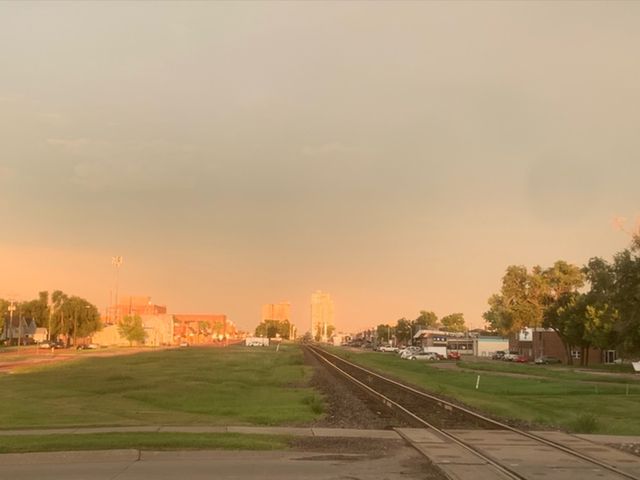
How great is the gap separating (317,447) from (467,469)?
3904 millimetres

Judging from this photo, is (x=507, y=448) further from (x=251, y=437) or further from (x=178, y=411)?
(x=178, y=411)

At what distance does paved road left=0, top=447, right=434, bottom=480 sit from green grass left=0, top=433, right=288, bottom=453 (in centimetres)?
62

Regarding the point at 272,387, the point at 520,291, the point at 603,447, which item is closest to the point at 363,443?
the point at 603,447

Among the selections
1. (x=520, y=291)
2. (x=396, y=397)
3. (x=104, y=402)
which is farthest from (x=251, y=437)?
(x=520, y=291)

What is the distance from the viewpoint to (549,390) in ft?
135

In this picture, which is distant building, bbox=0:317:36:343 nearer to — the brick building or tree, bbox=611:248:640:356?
the brick building

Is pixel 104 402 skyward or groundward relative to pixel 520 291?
groundward

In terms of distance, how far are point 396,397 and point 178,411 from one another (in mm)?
14003

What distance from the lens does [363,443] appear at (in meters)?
16.8

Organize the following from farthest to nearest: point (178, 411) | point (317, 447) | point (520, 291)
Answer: point (520, 291) < point (178, 411) < point (317, 447)

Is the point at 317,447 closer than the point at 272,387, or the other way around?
the point at 317,447

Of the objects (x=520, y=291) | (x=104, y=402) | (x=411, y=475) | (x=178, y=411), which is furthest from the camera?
(x=520, y=291)

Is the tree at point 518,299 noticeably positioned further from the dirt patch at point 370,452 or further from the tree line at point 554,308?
the dirt patch at point 370,452

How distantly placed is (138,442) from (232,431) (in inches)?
116
